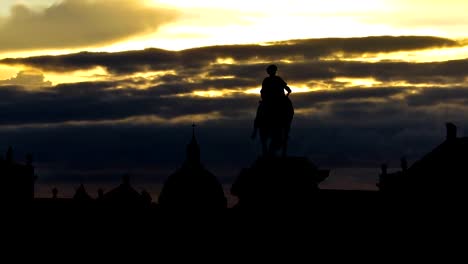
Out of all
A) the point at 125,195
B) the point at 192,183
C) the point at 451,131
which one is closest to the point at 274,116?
the point at 451,131

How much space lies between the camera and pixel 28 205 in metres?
125

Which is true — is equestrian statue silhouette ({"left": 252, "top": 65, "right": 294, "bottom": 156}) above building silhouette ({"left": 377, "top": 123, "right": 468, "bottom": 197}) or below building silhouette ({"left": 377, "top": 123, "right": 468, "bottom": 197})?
above

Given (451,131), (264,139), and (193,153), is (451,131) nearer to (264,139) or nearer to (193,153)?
(193,153)

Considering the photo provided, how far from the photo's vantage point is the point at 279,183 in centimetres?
4241

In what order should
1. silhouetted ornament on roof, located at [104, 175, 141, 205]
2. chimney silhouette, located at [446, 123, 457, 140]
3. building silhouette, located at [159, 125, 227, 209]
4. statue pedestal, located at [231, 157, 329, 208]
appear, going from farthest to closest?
silhouetted ornament on roof, located at [104, 175, 141, 205]
building silhouette, located at [159, 125, 227, 209]
chimney silhouette, located at [446, 123, 457, 140]
statue pedestal, located at [231, 157, 329, 208]

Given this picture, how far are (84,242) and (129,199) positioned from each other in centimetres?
5313

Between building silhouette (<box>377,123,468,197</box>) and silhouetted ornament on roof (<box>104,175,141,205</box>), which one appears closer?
building silhouette (<box>377,123,468,197</box>)

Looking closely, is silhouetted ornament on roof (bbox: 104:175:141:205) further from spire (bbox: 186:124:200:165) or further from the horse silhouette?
the horse silhouette

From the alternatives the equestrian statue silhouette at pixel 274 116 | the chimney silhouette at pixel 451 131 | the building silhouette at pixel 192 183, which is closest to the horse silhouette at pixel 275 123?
the equestrian statue silhouette at pixel 274 116

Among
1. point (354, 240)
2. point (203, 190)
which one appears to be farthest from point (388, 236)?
point (203, 190)

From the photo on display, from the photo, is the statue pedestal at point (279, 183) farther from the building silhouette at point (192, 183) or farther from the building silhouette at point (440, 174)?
the building silhouette at point (192, 183)

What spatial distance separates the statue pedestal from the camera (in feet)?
139

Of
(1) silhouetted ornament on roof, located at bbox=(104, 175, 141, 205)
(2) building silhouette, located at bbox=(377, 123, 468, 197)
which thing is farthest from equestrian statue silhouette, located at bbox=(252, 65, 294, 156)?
(1) silhouetted ornament on roof, located at bbox=(104, 175, 141, 205)

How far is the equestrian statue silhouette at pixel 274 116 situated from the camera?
43.7 meters
